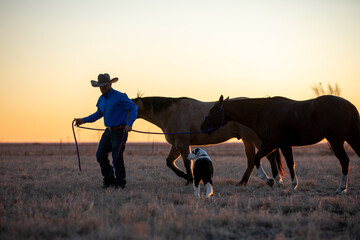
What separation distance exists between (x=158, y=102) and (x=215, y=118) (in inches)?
67.5

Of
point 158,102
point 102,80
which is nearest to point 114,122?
point 102,80

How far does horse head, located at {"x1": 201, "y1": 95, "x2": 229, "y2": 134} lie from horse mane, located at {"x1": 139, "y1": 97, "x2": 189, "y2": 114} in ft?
4.07

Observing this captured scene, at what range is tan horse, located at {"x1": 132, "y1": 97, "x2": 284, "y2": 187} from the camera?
28.2ft

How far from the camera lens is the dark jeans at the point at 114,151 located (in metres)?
7.49

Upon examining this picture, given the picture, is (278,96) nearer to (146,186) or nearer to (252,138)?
(252,138)

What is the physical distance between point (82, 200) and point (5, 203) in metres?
1.26

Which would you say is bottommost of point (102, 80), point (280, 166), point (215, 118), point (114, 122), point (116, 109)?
point (280, 166)

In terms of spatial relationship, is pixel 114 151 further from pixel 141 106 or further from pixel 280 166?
pixel 280 166

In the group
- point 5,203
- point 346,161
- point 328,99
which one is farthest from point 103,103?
point 346,161

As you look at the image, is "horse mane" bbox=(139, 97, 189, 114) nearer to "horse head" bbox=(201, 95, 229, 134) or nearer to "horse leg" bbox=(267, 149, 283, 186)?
"horse head" bbox=(201, 95, 229, 134)

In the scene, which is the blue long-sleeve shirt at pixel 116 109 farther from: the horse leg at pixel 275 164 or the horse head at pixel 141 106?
the horse leg at pixel 275 164

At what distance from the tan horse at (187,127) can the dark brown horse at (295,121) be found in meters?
0.57

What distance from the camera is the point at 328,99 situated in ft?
22.4

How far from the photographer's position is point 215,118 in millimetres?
8039
